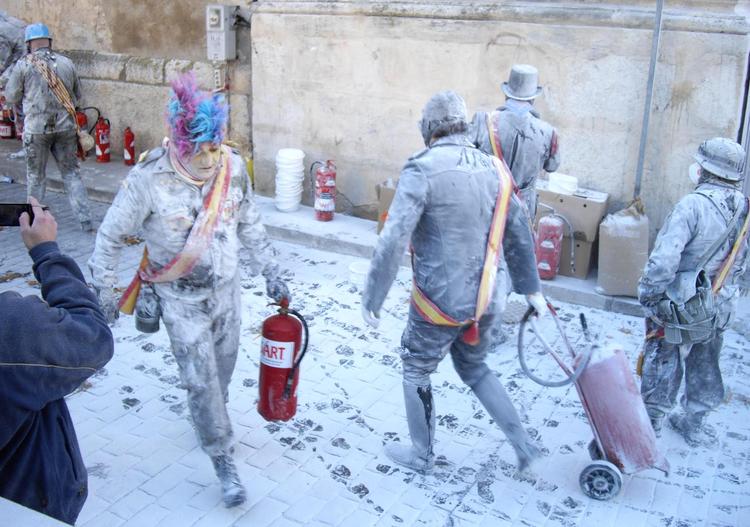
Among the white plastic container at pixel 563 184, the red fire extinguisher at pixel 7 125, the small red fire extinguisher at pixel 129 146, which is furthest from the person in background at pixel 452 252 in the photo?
the red fire extinguisher at pixel 7 125

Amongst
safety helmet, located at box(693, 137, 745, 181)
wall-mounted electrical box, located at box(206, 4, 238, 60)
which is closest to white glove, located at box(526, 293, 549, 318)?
safety helmet, located at box(693, 137, 745, 181)

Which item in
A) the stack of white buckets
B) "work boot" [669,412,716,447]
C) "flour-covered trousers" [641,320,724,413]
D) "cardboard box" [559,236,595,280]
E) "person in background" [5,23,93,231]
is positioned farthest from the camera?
A: the stack of white buckets

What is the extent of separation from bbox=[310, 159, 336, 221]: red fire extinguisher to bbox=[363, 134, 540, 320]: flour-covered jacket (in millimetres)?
4161

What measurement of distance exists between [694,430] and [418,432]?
1.69 meters

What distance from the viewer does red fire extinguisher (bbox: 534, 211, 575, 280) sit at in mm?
6495

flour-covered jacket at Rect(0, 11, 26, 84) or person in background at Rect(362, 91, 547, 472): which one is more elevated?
flour-covered jacket at Rect(0, 11, 26, 84)

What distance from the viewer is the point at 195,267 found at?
356 centimetres

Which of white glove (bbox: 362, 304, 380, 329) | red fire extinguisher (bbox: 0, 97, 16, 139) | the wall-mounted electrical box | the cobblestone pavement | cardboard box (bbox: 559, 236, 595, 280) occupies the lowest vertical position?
the cobblestone pavement

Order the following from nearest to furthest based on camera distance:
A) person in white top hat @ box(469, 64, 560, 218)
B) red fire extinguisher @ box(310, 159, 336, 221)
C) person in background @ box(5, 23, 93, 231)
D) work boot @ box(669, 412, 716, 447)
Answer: work boot @ box(669, 412, 716, 447), person in white top hat @ box(469, 64, 560, 218), person in background @ box(5, 23, 93, 231), red fire extinguisher @ box(310, 159, 336, 221)

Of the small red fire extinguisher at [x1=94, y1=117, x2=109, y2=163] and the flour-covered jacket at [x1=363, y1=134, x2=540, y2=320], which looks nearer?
the flour-covered jacket at [x1=363, y1=134, x2=540, y2=320]

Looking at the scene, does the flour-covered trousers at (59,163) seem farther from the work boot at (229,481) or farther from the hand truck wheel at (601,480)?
the hand truck wheel at (601,480)

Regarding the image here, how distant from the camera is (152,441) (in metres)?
4.35

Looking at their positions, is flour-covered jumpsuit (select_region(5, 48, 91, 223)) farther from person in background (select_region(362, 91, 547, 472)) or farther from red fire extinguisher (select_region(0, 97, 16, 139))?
person in background (select_region(362, 91, 547, 472))

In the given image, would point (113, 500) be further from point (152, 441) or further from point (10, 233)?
point (10, 233)
